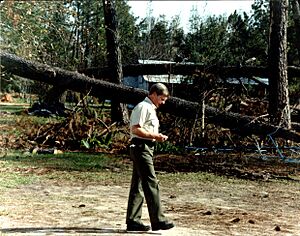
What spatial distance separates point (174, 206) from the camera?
8.21 meters

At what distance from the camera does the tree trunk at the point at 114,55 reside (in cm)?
1958

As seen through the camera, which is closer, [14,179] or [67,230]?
[67,230]

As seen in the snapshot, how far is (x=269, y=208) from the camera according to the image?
8250 mm

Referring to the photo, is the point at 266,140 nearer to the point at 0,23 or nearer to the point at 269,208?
the point at 269,208

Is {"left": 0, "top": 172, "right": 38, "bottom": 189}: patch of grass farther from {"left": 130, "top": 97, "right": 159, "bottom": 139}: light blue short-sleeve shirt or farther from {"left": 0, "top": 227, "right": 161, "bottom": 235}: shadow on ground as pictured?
{"left": 130, "top": 97, "right": 159, "bottom": 139}: light blue short-sleeve shirt

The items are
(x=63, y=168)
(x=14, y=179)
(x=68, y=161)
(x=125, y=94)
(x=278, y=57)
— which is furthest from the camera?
(x=278, y=57)

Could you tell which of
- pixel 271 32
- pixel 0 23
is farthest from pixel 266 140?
pixel 0 23

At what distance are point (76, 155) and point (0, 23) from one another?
458 cm

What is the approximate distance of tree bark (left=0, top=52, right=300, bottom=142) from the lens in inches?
569

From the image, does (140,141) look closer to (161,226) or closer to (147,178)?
(147,178)

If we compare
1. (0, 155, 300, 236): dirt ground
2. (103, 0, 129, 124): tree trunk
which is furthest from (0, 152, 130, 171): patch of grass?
(103, 0, 129, 124): tree trunk

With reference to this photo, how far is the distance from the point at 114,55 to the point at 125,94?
5.00 metres

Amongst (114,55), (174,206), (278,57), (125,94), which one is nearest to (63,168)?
(174,206)

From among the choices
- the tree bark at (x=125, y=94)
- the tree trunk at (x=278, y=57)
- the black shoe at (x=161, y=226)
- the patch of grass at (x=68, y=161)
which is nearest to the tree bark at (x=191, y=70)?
the tree trunk at (x=278, y=57)
